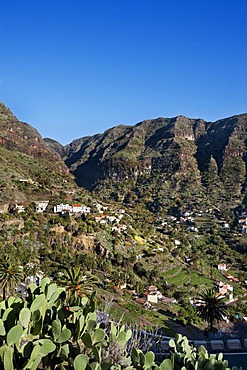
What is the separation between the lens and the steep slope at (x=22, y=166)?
55.1 m

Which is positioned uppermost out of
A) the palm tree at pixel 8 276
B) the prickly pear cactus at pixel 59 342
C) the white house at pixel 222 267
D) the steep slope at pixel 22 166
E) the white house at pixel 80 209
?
the steep slope at pixel 22 166

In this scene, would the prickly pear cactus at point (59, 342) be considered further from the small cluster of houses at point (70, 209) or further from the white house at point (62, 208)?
the white house at point (62, 208)

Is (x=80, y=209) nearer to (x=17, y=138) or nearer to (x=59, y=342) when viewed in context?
(x=17, y=138)

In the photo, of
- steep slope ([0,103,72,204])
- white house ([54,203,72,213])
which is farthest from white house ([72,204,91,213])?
steep slope ([0,103,72,204])

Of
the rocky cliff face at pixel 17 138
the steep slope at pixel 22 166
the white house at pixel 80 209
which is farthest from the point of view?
the rocky cliff face at pixel 17 138

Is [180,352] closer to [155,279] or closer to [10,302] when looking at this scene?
[10,302]

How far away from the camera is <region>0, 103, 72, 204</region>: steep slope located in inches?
2169

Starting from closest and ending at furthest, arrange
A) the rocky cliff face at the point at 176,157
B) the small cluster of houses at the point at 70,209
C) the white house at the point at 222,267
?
the white house at the point at 222,267 → the small cluster of houses at the point at 70,209 → the rocky cliff face at the point at 176,157

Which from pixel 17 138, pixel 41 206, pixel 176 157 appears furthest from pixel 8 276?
pixel 176 157

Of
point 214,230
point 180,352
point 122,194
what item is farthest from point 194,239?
point 180,352

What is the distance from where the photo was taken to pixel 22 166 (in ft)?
241

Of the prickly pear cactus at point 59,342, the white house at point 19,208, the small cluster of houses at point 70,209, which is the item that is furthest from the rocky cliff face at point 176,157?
the prickly pear cactus at point 59,342

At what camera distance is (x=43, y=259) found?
37656mm

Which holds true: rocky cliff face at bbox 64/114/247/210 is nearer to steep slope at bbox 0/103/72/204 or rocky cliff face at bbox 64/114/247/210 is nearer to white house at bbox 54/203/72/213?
steep slope at bbox 0/103/72/204
